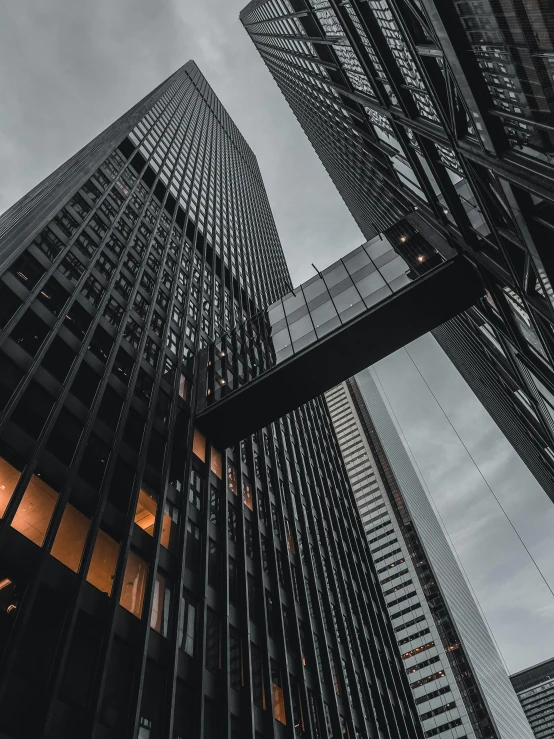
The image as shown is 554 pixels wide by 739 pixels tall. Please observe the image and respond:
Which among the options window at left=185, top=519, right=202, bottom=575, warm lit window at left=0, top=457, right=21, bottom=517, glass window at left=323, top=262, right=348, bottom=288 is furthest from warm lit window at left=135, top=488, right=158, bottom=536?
glass window at left=323, top=262, right=348, bottom=288

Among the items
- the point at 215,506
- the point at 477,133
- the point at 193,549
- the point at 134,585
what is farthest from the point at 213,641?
the point at 477,133

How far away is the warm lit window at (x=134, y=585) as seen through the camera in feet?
65.0

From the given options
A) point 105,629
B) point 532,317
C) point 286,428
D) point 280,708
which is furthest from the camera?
point 286,428

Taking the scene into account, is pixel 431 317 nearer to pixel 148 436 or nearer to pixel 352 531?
pixel 148 436

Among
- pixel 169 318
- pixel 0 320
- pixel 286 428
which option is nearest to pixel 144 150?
pixel 169 318

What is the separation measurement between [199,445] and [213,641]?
39.4ft

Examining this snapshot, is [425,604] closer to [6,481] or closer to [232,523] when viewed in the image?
[232,523]

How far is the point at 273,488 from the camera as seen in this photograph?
4131 cm

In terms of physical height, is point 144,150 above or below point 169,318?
above

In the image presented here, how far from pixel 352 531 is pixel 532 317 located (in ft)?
153

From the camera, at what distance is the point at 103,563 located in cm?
2005

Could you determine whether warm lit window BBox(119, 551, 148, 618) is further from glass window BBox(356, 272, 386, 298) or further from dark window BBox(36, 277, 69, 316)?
glass window BBox(356, 272, 386, 298)

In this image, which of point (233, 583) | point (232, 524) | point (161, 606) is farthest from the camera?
point (232, 524)

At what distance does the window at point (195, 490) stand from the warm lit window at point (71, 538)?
8.41m
